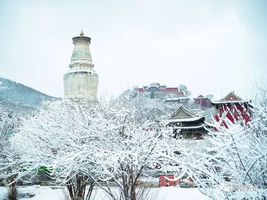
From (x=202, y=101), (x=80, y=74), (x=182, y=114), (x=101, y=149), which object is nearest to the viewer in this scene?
(x=101, y=149)

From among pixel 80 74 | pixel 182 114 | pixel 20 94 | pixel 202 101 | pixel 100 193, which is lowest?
pixel 100 193

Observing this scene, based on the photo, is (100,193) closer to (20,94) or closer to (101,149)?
(101,149)

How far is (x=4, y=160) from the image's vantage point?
67.1 feet

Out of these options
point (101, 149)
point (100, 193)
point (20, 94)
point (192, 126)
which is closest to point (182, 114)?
point (192, 126)

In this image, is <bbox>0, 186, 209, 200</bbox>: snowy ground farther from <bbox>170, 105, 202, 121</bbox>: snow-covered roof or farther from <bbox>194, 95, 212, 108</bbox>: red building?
<bbox>194, 95, 212, 108</bbox>: red building

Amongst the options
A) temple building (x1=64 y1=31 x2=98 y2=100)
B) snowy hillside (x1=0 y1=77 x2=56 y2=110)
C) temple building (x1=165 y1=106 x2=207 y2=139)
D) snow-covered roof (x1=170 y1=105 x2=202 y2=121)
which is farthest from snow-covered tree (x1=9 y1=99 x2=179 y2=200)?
snowy hillside (x1=0 y1=77 x2=56 y2=110)

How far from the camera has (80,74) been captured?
32031 mm

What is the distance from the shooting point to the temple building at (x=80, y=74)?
3186 centimetres

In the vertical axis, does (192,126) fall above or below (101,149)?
above

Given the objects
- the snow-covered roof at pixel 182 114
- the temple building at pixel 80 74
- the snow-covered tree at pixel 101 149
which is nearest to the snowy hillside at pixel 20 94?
the temple building at pixel 80 74

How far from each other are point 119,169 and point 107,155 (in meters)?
1.12

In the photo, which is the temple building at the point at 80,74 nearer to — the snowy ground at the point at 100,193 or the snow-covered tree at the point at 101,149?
the snowy ground at the point at 100,193

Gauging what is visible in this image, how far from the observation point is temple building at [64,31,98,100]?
3186 cm

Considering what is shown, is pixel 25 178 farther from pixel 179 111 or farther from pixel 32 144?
pixel 179 111
